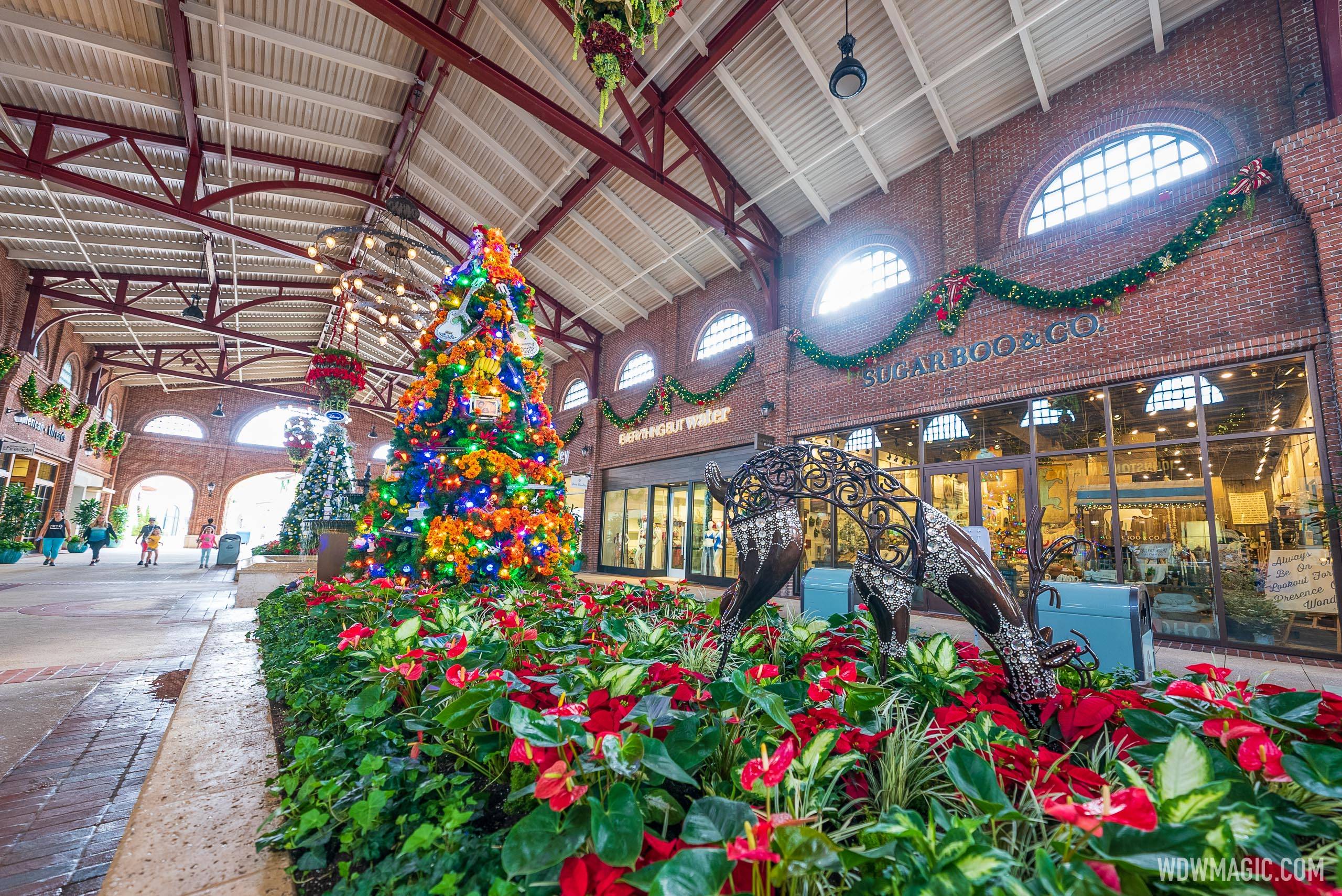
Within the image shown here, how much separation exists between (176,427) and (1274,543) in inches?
1189

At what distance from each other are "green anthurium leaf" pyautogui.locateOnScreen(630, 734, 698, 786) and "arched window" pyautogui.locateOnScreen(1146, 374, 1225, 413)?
7059mm

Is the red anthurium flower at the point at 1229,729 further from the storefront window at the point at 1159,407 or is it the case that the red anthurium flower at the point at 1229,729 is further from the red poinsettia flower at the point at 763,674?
the storefront window at the point at 1159,407

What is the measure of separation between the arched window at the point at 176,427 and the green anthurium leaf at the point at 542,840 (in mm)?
27691

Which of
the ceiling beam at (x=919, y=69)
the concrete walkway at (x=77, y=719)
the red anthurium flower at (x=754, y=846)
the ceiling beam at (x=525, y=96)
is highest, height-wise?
the ceiling beam at (x=919, y=69)

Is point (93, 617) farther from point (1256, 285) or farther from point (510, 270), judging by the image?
point (1256, 285)

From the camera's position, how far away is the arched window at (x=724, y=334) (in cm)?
1031

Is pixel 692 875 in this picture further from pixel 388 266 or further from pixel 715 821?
pixel 388 266

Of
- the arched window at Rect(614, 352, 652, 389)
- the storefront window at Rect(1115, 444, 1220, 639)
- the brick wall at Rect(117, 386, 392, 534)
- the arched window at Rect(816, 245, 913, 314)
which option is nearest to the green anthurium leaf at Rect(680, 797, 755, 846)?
the storefront window at Rect(1115, 444, 1220, 639)

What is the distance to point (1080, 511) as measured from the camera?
605cm

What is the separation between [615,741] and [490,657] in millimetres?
1157

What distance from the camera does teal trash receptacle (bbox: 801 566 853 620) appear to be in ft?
16.8

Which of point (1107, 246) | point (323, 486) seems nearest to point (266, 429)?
point (323, 486)

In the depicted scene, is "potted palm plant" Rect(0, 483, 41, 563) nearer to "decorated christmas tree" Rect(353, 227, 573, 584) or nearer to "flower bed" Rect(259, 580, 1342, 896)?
"decorated christmas tree" Rect(353, 227, 573, 584)

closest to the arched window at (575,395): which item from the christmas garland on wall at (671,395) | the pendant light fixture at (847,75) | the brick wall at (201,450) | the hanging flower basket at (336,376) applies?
the christmas garland on wall at (671,395)
